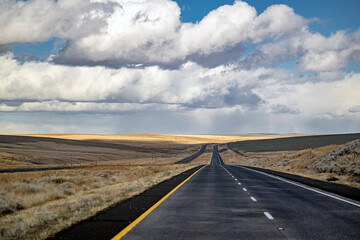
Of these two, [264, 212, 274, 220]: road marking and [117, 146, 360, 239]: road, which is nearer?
[117, 146, 360, 239]: road

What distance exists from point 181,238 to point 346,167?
1118 inches

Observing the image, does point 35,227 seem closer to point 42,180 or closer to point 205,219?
point 205,219

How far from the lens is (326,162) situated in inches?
1577

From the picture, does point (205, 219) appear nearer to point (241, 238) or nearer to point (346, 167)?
point (241, 238)

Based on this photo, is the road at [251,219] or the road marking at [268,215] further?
the road marking at [268,215]

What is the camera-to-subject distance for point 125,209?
504 inches

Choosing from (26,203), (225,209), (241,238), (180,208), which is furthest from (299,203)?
(26,203)

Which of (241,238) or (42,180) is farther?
(42,180)

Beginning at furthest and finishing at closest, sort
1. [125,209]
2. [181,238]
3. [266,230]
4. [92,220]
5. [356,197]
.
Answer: [356,197]
[125,209]
[92,220]
[266,230]
[181,238]

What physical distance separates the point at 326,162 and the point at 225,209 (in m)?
30.3

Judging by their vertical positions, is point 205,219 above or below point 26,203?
above

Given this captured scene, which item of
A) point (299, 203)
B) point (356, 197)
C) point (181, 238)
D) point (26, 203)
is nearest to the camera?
point (181, 238)

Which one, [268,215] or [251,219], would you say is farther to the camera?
[268,215]

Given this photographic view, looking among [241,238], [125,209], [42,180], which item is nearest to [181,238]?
[241,238]
